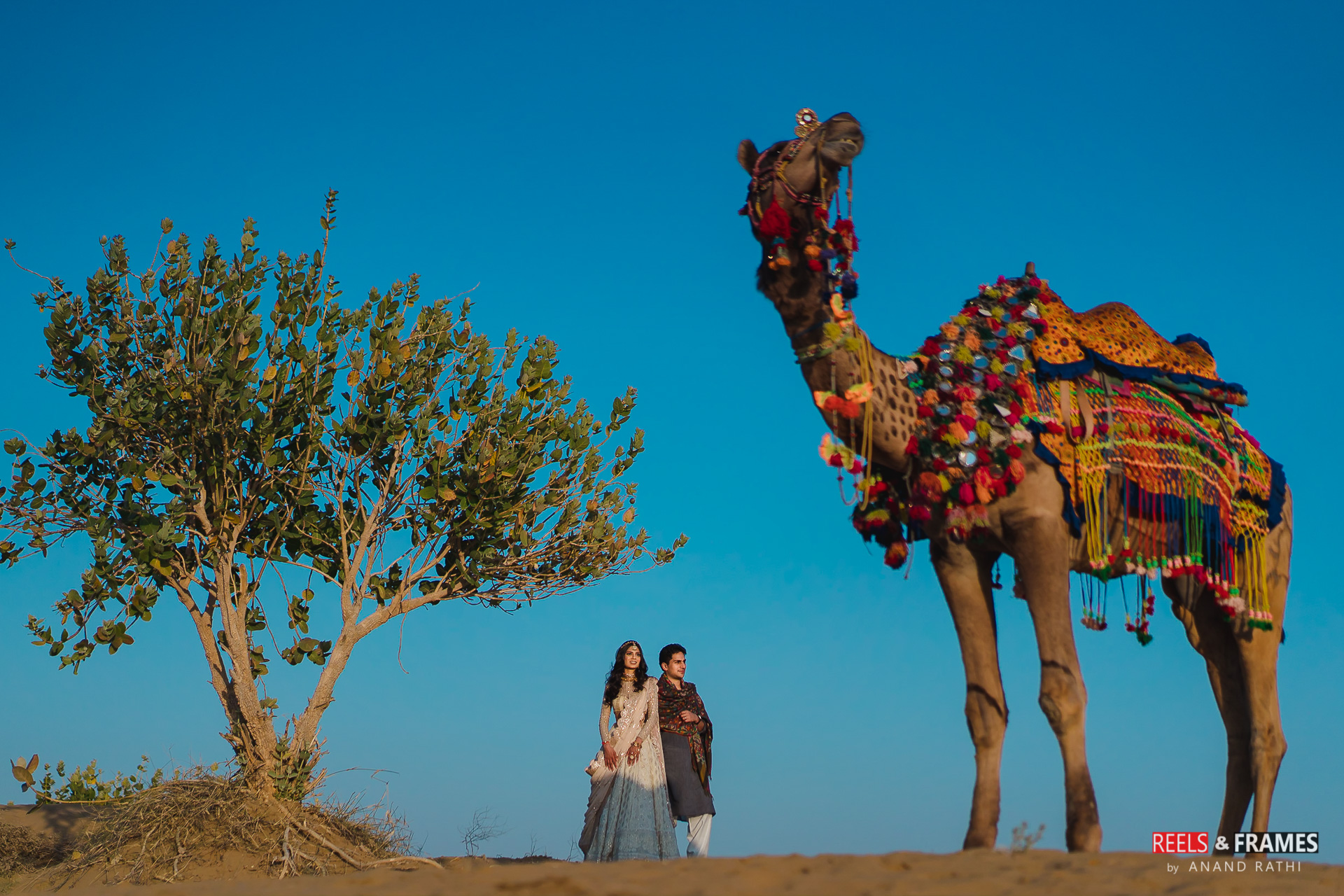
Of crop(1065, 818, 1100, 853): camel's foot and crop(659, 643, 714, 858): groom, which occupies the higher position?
crop(659, 643, 714, 858): groom

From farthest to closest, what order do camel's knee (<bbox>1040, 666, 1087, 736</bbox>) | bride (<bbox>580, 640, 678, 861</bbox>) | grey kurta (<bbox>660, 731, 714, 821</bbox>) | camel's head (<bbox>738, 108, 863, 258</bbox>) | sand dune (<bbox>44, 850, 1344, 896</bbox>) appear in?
grey kurta (<bbox>660, 731, 714, 821</bbox>) → bride (<bbox>580, 640, 678, 861</bbox>) → camel's head (<bbox>738, 108, 863, 258</bbox>) → camel's knee (<bbox>1040, 666, 1087, 736</bbox>) → sand dune (<bbox>44, 850, 1344, 896</bbox>)

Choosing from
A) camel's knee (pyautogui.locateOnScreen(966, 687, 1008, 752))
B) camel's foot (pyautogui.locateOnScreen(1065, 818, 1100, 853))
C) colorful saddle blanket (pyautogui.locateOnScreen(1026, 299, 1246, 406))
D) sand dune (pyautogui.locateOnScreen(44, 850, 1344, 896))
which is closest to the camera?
sand dune (pyautogui.locateOnScreen(44, 850, 1344, 896))

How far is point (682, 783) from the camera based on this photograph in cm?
1078

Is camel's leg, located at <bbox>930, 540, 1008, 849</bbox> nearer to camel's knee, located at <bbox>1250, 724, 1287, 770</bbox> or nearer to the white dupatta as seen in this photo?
camel's knee, located at <bbox>1250, 724, 1287, 770</bbox>

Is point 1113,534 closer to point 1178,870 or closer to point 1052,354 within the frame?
point 1052,354

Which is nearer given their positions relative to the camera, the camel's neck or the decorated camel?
the decorated camel

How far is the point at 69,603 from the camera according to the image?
11867mm

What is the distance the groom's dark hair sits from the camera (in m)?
11.3

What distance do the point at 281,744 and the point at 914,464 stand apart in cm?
748

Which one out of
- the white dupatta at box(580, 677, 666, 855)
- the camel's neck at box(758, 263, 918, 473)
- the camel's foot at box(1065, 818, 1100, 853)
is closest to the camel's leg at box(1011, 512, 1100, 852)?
the camel's foot at box(1065, 818, 1100, 853)

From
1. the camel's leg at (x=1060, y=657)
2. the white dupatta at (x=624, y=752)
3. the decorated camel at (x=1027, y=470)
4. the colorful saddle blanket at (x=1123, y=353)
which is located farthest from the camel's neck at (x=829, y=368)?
the white dupatta at (x=624, y=752)

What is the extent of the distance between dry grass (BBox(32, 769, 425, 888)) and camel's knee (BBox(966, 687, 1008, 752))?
19.9 feet

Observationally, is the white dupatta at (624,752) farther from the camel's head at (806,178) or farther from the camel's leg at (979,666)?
the camel's head at (806,178)

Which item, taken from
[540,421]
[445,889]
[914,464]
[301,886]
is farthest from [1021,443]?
[540,421]
